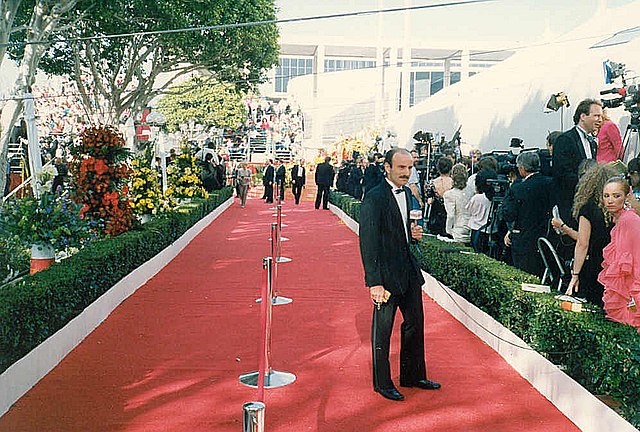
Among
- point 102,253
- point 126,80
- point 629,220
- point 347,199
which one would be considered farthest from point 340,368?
point 126,80

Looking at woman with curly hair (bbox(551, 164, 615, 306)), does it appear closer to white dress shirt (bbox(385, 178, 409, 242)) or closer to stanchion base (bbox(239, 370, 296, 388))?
white dress shirt (bbox(385, 178, 409, 242))

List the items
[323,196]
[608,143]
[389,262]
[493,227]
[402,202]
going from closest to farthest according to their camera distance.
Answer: [389,262]
[402,202]
[608,143]
[493,227]
[323,196]

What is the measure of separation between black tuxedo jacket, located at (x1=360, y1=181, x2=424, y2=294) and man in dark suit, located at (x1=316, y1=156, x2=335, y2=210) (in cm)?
1839

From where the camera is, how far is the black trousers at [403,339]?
5105 millimetres

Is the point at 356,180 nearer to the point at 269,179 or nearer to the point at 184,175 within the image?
the point at 184,175

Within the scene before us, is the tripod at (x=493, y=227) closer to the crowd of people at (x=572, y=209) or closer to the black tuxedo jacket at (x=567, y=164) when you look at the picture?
the crowd of people at (x=572, y=209)

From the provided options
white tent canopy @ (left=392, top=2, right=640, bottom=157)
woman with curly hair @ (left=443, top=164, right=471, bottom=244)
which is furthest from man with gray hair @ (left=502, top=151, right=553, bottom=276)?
white tent canopy @ (left=392, top=2, right=640, bottom=157)

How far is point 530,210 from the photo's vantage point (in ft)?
23.0

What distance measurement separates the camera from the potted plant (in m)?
8.16

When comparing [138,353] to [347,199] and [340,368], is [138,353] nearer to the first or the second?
[340,368]

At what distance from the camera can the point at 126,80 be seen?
22.2 m

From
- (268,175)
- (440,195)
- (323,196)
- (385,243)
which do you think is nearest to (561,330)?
(385,243)

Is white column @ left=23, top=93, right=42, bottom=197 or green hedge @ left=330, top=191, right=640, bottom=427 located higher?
white column @ left=23, top=93, right=42, bottom=197

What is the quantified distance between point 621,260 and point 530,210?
7.53 feet
